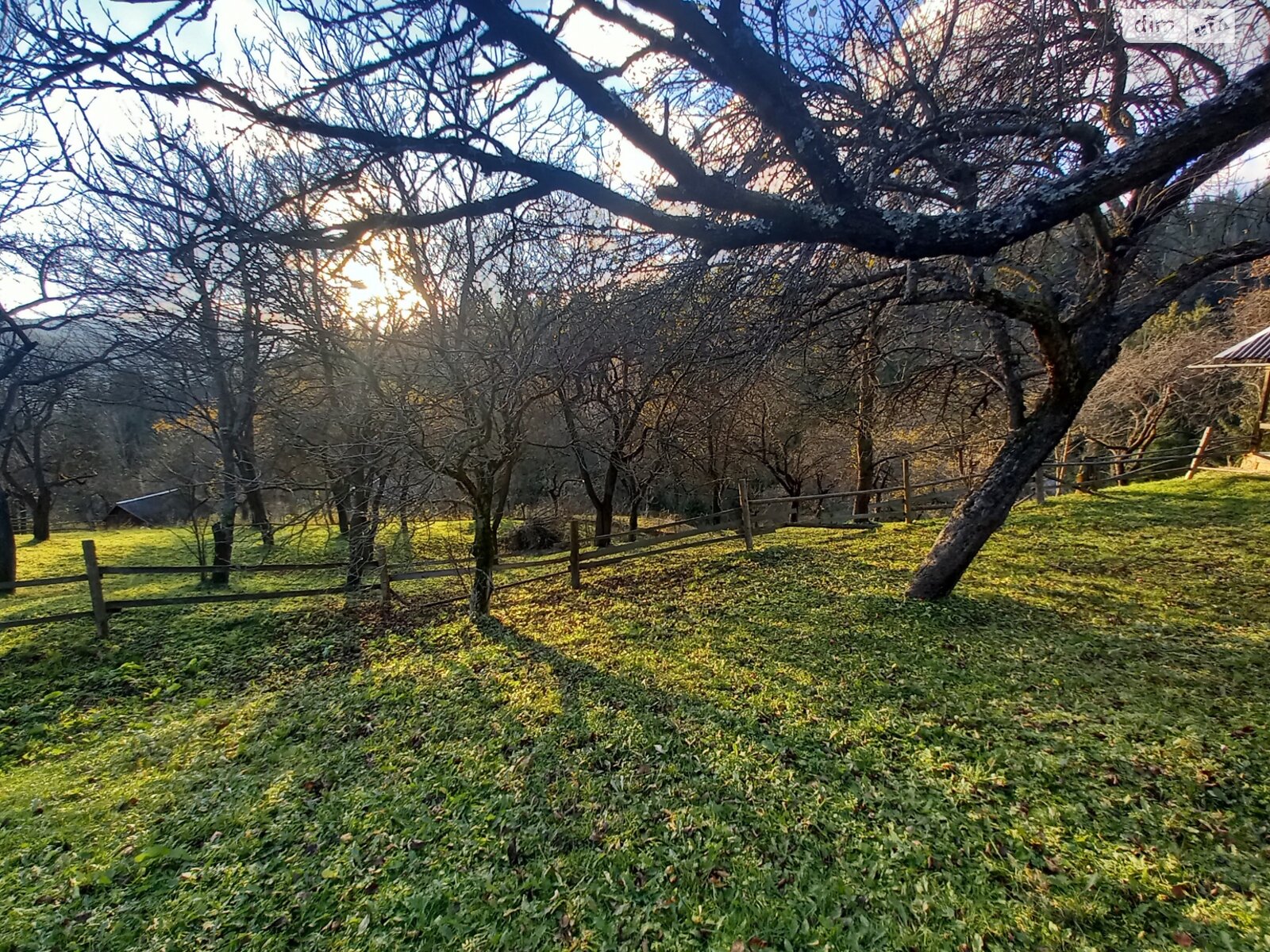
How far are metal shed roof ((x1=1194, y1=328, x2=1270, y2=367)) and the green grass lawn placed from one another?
5.88 meters

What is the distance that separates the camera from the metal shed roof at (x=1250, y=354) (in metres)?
9.36

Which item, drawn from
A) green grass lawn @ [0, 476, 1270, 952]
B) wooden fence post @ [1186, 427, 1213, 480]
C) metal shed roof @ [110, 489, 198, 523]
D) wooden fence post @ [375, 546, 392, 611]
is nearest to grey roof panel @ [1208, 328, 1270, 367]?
wooden fence post @ [1186, 427, 1213, 480]

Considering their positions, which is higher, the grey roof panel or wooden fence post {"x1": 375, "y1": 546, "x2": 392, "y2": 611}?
the grey roof panel

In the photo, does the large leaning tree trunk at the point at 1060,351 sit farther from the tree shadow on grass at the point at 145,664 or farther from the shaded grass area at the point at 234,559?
the tree shadow on grass at the point at 145,664

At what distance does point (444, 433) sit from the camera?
584cm

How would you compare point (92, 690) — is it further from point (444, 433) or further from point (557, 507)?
point (557, 507)

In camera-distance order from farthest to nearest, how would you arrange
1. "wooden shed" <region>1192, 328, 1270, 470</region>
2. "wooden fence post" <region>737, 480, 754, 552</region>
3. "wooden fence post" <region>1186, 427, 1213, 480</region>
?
1. "wooden fence post" <region>1186, 427, 1213, 480</region>
2. "wooden fence post" <region>737, 480, 754, 552</region>
3. "wooden shed" <region>1192, 328, 1270, 470</region>

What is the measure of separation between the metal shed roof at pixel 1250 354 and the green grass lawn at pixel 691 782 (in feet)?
19.3

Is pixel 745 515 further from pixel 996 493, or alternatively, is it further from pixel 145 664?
pixel 145 664

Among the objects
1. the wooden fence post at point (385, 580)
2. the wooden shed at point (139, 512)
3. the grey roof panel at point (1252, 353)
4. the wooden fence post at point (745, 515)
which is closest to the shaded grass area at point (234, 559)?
the wooden fence post at point (385, 580)

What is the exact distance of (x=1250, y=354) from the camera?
9570 mm

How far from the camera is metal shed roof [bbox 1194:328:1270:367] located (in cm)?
936

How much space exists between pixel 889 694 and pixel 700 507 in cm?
1679

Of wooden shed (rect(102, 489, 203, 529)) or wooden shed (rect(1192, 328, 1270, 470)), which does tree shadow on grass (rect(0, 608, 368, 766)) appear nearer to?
wooden shed (rect(1192, 328, 1270, 470))
